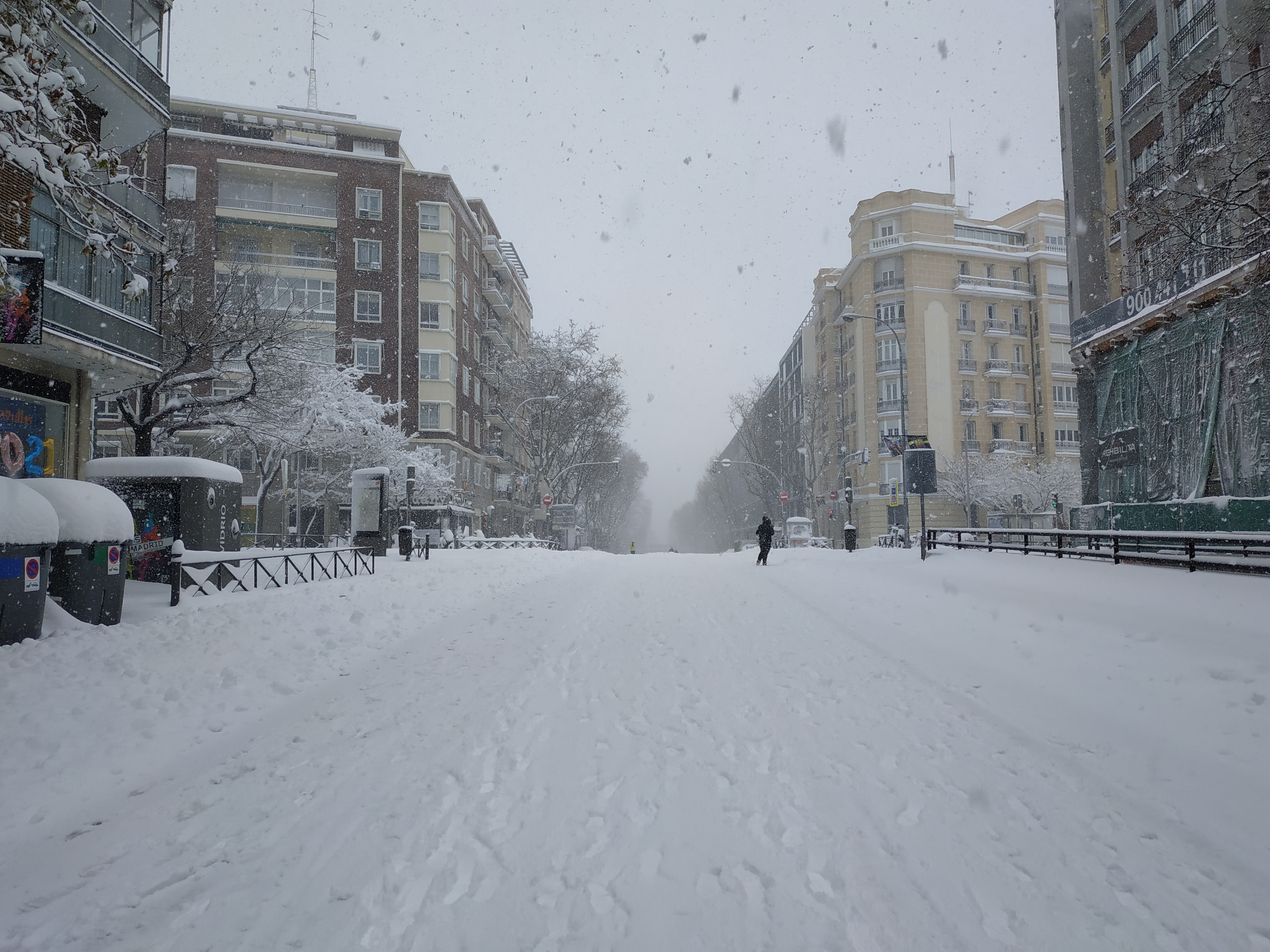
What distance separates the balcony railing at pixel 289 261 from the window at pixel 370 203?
361 centimetres

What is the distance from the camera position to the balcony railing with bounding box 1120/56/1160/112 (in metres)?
19.5

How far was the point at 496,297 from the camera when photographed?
2312 inches

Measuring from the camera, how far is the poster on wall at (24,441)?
14109 mm

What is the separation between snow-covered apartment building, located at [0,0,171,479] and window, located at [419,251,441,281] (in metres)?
28.4

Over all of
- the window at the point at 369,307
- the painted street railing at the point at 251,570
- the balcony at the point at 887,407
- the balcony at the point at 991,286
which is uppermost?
the balcony at the point at 991,286

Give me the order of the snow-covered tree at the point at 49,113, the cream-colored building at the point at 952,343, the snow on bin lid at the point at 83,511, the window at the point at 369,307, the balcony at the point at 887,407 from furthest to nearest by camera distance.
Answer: the balcony at the point at 887,407 → the cream-colored building at the point at 952,343 → the window at the point at 369,307 → the snow on bin lid at the point at 83,511 → the snow-covered tree at the point at 49,113

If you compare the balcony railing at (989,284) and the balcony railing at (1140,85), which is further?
the balcony railing at (989,284)

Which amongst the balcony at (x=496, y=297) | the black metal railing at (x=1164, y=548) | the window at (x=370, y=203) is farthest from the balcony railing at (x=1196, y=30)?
the balcony at (x=496, y=297)

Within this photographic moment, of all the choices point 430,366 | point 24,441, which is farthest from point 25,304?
point 430,366

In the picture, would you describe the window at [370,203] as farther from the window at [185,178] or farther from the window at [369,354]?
the window at [185,178]

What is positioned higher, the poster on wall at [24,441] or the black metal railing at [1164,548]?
the poster on wall at [24,441]

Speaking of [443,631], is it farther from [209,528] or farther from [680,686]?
[209,528]

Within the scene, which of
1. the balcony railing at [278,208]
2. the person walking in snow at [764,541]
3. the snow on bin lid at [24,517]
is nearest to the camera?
the snow on bin lid at [24,517]

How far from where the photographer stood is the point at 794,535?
36812mm
